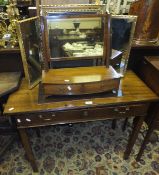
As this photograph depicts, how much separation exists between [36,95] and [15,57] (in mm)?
397

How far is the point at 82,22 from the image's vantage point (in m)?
1.13

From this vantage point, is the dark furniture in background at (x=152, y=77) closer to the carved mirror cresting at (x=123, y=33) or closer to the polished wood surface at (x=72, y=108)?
the polished wood surface at (x=72, y=108)

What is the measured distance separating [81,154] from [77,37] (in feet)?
3.55

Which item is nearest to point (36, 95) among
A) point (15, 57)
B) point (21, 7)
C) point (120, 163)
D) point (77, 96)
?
point (77, 96)

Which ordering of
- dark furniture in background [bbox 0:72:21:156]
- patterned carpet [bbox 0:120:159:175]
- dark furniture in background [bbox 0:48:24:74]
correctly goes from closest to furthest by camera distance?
dark furniture in background [bbox 0:72:21:156]
dark furniture in background [bbox 0:48:24:74]
patterned carpet [bbox 0:120:159:175]

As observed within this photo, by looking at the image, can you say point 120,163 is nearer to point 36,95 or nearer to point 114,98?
point 114,98

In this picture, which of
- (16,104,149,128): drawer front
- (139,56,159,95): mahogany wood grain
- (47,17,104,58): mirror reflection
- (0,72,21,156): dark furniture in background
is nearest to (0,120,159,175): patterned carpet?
(0,72,21,156): dark furniture in background

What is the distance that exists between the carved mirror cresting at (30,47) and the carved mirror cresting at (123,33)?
0.55 metres

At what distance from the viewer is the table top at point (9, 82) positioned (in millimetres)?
1149

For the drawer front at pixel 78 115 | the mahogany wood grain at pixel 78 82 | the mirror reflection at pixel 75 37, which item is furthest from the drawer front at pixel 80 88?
the mirror reflection at pixel 75 37

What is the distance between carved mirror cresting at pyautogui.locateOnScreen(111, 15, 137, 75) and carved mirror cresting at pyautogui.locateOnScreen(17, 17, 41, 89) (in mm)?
554

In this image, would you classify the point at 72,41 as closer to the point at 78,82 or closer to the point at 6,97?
the point at 78,82

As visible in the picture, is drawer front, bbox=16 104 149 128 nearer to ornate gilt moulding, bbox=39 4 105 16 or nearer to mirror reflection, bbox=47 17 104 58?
mirror reflection, bbox=47 17 104 58

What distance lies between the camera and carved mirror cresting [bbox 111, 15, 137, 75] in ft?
3.99
